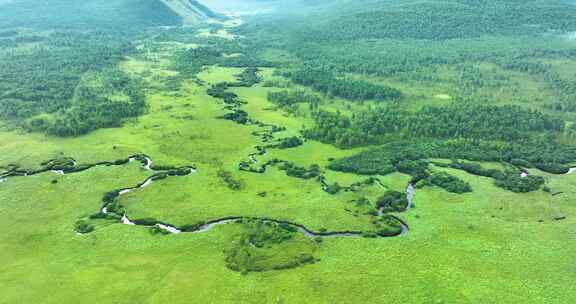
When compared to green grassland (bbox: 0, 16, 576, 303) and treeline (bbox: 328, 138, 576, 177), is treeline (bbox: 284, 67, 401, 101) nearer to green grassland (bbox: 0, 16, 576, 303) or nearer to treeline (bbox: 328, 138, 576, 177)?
treeline (bbox: 328, 138, 576, 177)

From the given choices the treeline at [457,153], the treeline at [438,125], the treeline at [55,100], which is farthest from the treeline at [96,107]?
the treeline at [457,153]

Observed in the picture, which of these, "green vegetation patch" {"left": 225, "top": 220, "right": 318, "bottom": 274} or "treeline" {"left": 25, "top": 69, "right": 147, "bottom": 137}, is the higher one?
"treeline" {"left": 25, "top": 69, "right": 147, "bottom": 137}

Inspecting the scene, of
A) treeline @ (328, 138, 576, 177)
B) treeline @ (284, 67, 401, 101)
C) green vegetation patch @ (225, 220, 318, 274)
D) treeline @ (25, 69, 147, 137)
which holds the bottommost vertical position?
green vegetation patch @ (225, 220, 318, 274)

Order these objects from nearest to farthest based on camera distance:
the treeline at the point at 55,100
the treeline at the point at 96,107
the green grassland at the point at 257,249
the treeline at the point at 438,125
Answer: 1. the green grassland at the point at 257,249
2. the treeline at the point at 438,125
3. the treeline at the point at 96,107
4. the treeline at the point at 55,100

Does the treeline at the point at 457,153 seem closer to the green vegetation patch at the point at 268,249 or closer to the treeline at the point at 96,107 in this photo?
the green vegetation patch at the point at 268,249

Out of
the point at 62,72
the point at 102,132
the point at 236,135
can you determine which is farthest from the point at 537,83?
the point at 62,72

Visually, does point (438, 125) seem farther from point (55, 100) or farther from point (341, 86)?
point (55, 100)

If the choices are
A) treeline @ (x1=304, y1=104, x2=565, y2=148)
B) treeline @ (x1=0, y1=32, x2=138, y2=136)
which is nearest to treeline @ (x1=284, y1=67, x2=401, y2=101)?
treeline @ (x1=304, y1=104, x2=565, y2=148)

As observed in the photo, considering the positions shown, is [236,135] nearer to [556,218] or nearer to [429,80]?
[556,218]
